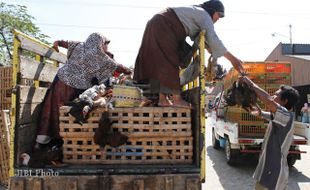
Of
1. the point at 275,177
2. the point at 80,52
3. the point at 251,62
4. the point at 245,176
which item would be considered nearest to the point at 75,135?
the point at 80,52

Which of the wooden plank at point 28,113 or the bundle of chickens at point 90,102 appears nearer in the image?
the bundle of chickens at point 90,102

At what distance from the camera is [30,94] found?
133 inches

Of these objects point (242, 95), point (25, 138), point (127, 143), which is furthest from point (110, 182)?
point (242, 95)

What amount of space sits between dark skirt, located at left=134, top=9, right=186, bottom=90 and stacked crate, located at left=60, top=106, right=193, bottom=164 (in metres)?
0.35

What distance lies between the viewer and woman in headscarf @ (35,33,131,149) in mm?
3498

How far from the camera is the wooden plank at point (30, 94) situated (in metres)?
3.10

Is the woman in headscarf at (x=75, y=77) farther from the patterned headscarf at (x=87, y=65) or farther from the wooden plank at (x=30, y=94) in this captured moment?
the wooden plank at (x=30, y=94)

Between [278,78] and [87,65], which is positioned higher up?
[278,78]

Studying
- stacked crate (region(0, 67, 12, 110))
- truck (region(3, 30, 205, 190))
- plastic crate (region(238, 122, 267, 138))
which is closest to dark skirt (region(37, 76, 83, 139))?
truck (region(3, 30, 205, 190))

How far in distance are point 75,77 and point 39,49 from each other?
533 millimetres

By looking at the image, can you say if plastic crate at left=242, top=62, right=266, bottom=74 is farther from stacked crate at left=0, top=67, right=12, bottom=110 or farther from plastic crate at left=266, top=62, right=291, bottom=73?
stacked crate at left=0, top=67, right=12, bottom=110

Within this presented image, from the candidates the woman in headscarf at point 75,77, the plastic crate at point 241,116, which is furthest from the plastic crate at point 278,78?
the woman in headscarf at point 75,77

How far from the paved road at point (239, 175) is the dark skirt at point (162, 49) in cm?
455

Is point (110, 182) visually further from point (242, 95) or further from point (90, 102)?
point (242, 95)
